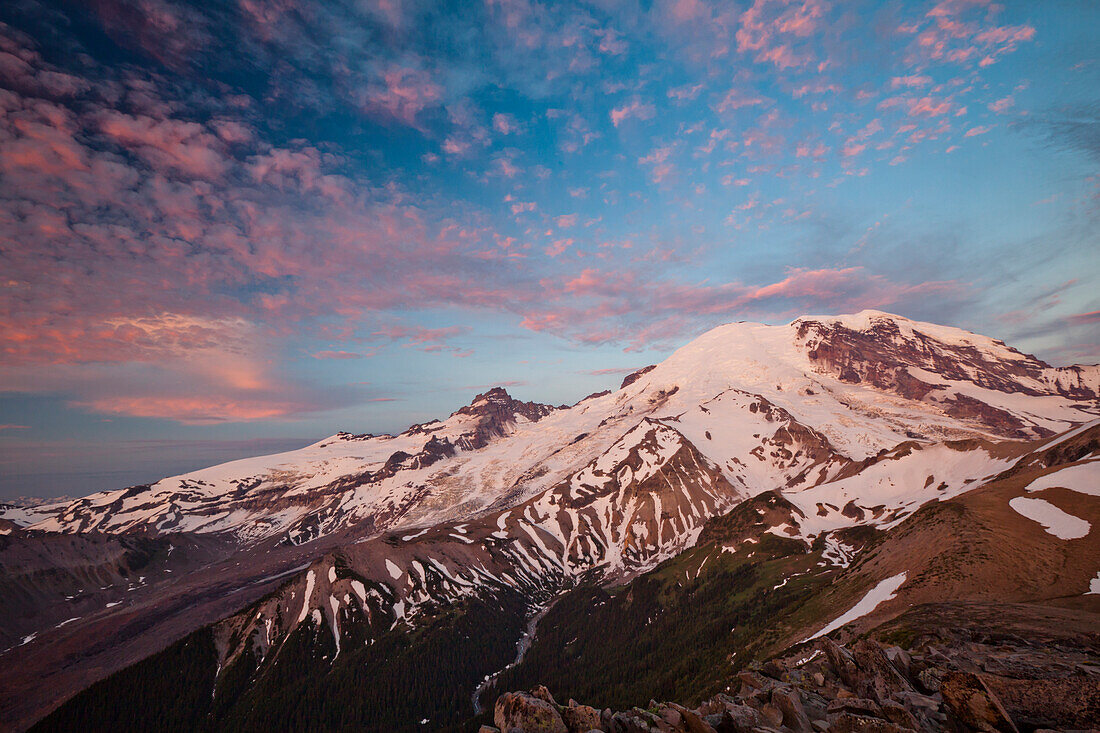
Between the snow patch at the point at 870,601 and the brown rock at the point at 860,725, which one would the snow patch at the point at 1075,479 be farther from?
the brown rock at the point at 860,725

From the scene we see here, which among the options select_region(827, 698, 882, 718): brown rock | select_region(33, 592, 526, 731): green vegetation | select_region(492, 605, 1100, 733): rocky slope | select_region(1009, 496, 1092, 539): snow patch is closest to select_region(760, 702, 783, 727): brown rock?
select_region(492, 605, 1100, 733): rocky slope

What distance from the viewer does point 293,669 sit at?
197375 mm

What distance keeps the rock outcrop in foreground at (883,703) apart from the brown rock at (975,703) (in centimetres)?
3

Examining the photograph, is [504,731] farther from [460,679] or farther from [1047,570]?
[460,679]

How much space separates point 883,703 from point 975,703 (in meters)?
2.94

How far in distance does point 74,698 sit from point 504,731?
281070 mm

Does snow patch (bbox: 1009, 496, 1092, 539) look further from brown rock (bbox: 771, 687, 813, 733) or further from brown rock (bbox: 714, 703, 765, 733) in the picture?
brown rock (bbox: 714, 703, 765, 733)

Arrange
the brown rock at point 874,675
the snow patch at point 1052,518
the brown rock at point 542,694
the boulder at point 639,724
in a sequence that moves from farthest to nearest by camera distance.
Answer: the snow patch at point 1052,518 → the brown rock at point 542,694 → the brown rock at point 874,675 → the boulder at point 639,724

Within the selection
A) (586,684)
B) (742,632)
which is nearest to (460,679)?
(586,684)

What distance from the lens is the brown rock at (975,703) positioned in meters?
15.0

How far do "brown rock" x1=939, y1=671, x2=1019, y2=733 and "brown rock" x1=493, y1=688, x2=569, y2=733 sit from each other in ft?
49.5

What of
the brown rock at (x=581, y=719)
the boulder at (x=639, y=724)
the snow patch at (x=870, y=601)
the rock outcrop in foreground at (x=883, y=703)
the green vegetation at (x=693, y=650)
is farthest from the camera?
the green vegetation at (x=693, y=650)

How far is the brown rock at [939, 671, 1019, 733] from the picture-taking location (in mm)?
14969

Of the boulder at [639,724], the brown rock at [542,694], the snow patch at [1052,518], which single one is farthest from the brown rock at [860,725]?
the snow patch at [1052,518]
